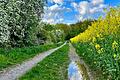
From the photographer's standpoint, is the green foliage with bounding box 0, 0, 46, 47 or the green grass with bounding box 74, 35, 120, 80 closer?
the green grass with bounding box 74, 35, 120, 80

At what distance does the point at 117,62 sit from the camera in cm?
1188

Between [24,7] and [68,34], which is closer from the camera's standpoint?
[24,7]

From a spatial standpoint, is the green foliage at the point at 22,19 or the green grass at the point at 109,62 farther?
→ the green foliage at the point at 22,19

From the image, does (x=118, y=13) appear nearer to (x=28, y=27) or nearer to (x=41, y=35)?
(x=28, y=27)

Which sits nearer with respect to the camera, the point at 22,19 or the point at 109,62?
the point at 109,62

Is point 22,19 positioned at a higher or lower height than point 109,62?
higher

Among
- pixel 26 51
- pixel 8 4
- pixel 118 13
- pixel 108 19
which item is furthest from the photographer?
pixel 26 51

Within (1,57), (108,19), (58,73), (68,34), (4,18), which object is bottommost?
(58,73)

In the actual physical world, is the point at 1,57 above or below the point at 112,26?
above

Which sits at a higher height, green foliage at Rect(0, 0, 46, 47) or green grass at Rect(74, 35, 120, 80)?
green foliage at Rect(0, 0, 46, 47)

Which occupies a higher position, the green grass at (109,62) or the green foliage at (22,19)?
the green foliage at (22,19)

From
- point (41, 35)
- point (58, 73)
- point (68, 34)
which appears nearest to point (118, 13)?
point (58, 73)

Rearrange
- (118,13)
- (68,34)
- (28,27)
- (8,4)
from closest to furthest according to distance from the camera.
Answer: (118,13)
(8,4)
(28,27)
(68,34)

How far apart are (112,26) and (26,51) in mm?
13828
